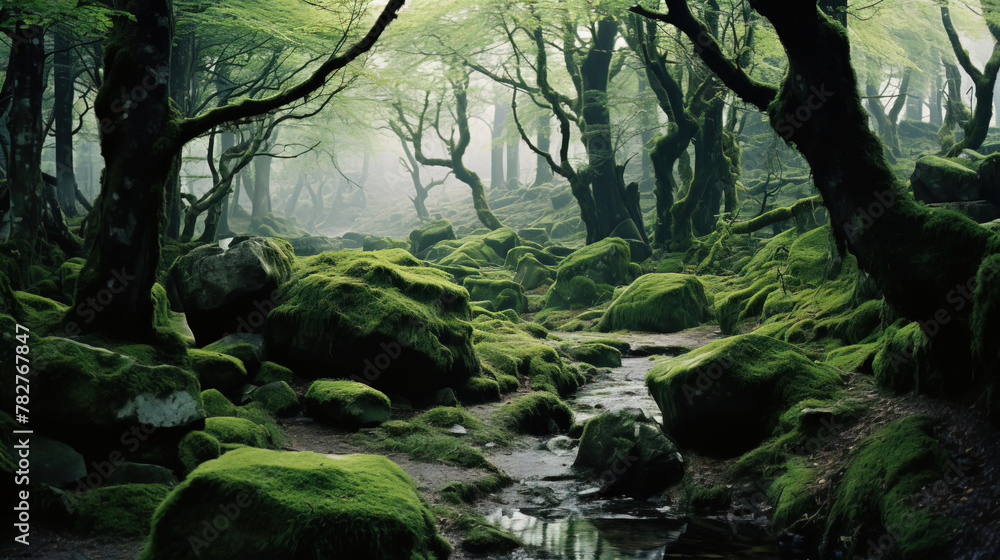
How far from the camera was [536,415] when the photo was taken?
8641 millimetres

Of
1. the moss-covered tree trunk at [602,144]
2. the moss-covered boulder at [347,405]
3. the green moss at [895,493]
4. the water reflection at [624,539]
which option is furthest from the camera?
the moss-covered tree trunk at [602,144]

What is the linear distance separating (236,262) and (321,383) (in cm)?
235

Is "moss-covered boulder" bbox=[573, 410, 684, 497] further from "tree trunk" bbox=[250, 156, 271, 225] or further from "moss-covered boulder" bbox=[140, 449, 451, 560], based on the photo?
"tree trunk" bbox=[250, 156, 271, 225]

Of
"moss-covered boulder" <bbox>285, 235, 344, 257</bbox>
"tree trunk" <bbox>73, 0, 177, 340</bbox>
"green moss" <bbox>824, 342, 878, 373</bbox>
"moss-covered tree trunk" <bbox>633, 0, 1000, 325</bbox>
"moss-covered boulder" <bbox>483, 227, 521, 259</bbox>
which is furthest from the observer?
"moss-covered boulder" <bbox>285, 235, 344, 257</bbox>

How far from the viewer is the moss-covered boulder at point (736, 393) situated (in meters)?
6.21

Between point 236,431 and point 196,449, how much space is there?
0.58 meters

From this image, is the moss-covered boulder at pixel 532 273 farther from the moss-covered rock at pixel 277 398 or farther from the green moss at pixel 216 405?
the green moss at pixel 216 405

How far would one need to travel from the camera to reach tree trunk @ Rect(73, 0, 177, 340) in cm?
596

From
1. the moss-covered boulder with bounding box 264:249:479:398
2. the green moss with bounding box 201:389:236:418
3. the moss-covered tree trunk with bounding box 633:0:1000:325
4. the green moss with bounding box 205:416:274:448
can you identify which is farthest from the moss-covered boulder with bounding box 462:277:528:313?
the moss-covered tree trunk with bounding box 633:0:1000:325

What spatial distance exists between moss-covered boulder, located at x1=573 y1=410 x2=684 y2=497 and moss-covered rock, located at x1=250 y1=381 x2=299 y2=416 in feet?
11.1

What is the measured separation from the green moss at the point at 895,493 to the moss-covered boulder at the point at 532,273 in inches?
691

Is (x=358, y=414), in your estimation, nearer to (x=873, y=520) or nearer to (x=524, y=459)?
(x=524, y=459)

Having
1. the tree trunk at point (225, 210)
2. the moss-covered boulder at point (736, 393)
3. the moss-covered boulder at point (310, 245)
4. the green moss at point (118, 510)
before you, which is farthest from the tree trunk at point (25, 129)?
the moss-covered boulder at point (310, 245)

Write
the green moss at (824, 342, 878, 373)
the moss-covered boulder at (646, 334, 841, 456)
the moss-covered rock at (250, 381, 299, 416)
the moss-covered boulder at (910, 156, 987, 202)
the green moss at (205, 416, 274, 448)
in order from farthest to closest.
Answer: the moss-covered boulder at (910, 156, 987, 202) → the moss-covered rock at (250, 381, 299, 416) → the green moss at (824, 342, 878, 373) → the moss-covered boulder at (646, 334, 841, 456) → the green moss at (205, 416, 274, 448)
